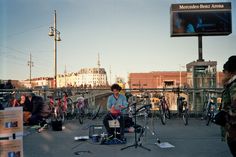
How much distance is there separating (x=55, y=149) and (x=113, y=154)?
52.0 inches

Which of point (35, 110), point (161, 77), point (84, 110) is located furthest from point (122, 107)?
point (161, 77)

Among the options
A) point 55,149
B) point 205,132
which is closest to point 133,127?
point 55,149

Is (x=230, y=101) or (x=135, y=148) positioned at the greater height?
(x=230, y=101)

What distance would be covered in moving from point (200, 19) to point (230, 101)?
14.9 meters

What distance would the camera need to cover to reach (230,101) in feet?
10.4

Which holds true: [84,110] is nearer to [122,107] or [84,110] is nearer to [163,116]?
[163,116]

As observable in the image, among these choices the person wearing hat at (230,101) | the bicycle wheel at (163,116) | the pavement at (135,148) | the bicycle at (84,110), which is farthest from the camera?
the bicycle at (84,110)

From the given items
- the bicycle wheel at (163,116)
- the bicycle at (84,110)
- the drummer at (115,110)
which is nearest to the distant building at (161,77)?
the bicycle at (84,110)

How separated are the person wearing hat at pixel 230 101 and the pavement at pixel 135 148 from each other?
2355 millimetres

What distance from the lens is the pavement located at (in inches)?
220

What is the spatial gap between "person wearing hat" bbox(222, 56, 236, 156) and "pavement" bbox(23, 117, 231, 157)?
2355mm

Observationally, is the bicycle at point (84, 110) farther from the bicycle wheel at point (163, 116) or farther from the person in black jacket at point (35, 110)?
the bicycle wheel at point (163, 116)

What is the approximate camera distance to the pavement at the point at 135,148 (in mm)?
5600

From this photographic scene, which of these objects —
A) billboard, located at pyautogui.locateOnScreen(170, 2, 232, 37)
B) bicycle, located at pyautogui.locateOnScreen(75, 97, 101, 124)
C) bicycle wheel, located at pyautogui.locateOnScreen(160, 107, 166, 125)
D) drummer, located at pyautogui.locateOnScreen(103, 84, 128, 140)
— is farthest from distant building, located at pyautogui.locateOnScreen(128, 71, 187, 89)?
drummer, located at pyautogui.locateOnScreen(103, 84, 128, 140)
